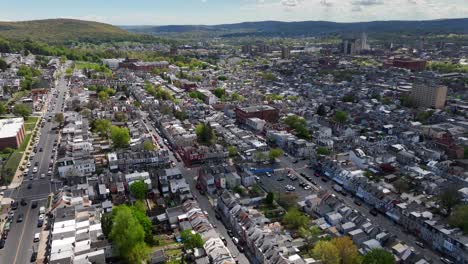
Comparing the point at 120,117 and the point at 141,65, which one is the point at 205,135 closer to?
the point at 120,117

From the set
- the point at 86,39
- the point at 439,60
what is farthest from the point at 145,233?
the point at 86,39

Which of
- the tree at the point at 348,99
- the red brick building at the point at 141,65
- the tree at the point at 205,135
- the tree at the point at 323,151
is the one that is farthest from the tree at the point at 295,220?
the red brick building at the point at 141,65

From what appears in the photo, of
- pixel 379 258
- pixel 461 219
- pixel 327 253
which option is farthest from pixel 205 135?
pixel 461 219

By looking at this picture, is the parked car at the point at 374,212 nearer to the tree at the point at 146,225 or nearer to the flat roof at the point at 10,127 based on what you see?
the tree at the point at 146,225

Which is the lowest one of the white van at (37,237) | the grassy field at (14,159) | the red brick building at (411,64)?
the white van at (37,237)

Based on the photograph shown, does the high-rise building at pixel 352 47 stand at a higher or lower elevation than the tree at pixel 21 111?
higher

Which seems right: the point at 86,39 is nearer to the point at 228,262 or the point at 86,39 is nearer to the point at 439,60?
the point at 439,60

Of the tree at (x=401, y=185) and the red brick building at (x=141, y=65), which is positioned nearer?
the tree at (x=401, y=185)

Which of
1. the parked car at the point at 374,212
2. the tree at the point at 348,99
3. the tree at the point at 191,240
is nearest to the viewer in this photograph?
the tree at the point at 191,240
